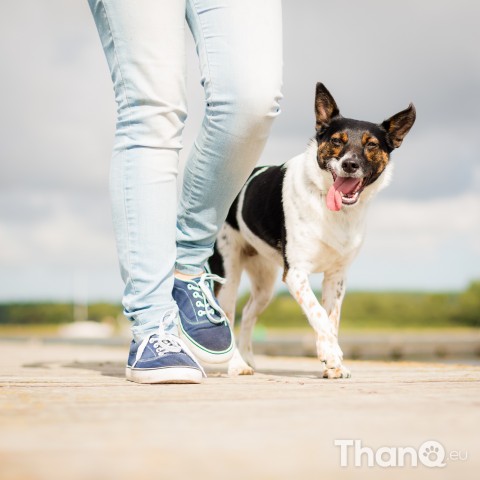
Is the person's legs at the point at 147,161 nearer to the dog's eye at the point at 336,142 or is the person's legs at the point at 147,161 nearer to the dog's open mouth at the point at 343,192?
the dog's open mouth at the point at 343,192

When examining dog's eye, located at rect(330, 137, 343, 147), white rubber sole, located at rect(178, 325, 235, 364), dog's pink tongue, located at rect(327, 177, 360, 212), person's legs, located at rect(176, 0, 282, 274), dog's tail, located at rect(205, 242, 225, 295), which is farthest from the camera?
dog's tail, located at rect(205, 242, 225, 295)

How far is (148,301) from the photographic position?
9.36ft

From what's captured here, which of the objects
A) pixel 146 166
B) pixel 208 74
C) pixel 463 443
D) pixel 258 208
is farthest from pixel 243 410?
pixel 258 208

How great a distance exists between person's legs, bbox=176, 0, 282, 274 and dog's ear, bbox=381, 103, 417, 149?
5.93ft

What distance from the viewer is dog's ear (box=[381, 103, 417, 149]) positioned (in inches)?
182

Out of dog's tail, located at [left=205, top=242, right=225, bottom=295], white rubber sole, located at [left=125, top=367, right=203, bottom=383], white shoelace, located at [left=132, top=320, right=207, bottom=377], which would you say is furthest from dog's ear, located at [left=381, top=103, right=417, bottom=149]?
white rubber sole, located at [left=125, top=367, right=203, bottom=383]

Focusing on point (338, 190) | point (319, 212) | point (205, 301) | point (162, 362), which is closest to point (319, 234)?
point (319, 212)

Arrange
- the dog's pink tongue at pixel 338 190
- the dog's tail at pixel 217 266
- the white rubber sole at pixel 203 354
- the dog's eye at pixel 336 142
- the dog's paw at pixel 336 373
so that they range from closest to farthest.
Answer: the white rubber sole at pixel 203 354 → the dog's paw at pixel 336 373 → the dog's pink tongue at pixel 338 190 → the dog's eye at pixel 336 142 → the dog's tail at pixel 217 266

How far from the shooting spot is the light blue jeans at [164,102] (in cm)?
279

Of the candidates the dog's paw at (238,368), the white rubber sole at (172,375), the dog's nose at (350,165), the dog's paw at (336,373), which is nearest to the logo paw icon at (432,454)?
the white rubber sole at (172,375)

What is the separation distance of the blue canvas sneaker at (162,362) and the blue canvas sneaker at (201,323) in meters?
0.19

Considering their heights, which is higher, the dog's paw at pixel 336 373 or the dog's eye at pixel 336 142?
the dog's eye at pixel 336 142

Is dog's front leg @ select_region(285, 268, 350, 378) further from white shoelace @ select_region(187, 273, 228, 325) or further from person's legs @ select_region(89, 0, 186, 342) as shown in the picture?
person's legs @ select_region(89, 0, 186, 342)

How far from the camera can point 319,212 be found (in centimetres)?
434
